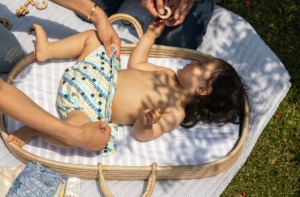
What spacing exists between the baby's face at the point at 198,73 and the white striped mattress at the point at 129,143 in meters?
0.43

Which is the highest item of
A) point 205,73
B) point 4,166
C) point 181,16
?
point 181,16

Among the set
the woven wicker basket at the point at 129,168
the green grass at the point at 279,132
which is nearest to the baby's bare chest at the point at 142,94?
the woven wicker basket at the point at 129,168

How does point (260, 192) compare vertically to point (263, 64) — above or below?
below

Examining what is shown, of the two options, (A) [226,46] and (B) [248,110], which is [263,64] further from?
(B) [248,110]

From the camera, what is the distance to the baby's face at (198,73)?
2.05m

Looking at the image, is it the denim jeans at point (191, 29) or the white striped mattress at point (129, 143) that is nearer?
the white striped mattress at point (129, 143)

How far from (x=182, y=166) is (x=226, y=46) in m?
1.39

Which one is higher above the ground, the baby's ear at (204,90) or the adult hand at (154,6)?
the adult hand at (154,6)

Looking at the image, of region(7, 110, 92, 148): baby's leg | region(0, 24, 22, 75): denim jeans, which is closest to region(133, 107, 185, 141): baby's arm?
A: region(7, 110, 92, 148): baby's leg

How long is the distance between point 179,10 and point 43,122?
4.76ft

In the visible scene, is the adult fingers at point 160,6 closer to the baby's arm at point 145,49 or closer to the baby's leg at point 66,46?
the baby's arm at point 145,49

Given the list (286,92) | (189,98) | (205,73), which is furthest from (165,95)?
(286,92)

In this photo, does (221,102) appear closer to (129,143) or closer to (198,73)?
(198,73)

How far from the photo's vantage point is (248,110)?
223cm
